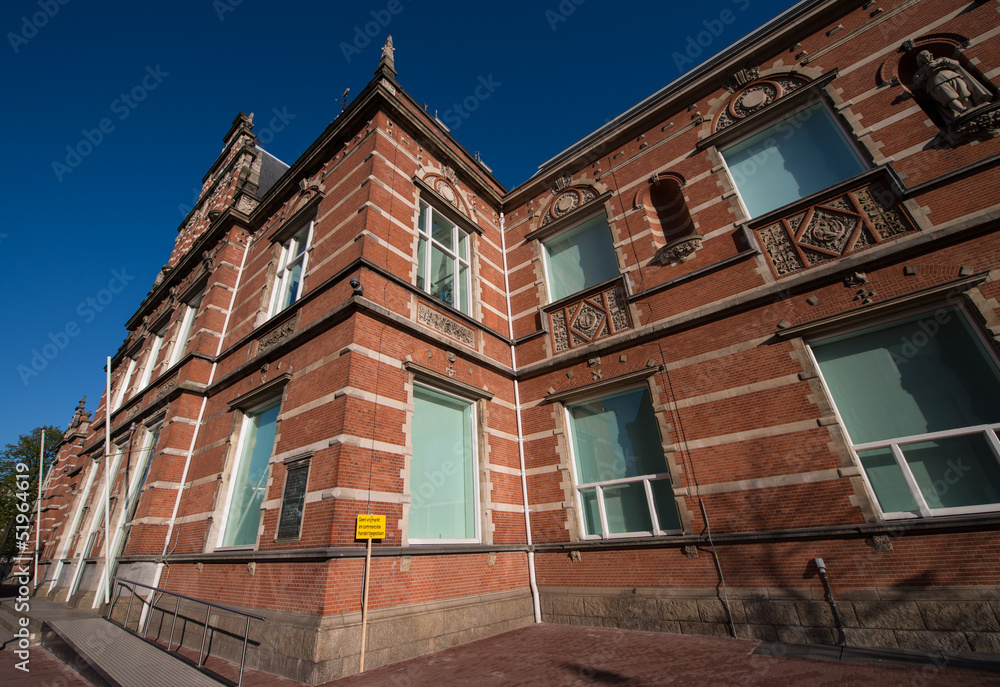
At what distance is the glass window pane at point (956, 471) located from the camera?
5102 millimetres

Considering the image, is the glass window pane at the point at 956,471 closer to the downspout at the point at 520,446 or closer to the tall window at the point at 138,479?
the downspout at the point at 520,446

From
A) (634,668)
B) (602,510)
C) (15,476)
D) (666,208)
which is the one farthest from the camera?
(15,476)

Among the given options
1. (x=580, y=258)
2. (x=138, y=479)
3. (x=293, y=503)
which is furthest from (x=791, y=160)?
(x=138, y=479)

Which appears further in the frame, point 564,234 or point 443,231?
point 564,234

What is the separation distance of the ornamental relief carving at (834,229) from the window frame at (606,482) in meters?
3.15

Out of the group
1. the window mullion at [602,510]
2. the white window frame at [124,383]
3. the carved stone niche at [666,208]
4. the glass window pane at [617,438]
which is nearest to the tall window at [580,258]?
the carved stone niche at [666,208]

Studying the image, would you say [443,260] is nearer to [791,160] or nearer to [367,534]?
[367,534]

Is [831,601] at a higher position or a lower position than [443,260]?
lower

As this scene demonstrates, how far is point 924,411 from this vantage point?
5.61 m

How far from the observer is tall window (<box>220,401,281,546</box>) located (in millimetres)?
7578

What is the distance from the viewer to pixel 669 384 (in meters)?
7.50

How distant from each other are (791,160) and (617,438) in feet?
20.8

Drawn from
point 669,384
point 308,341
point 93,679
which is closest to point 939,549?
point 669,384

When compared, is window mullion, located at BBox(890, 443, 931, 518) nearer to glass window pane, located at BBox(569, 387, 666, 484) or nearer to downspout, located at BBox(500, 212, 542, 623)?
glass window pane, located at BBox(569, 387, 666, 484)
